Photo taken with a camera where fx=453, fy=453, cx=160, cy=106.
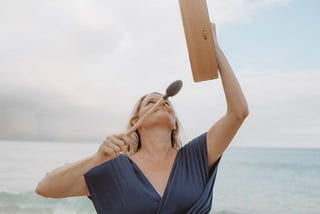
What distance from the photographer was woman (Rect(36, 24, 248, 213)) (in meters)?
1.85

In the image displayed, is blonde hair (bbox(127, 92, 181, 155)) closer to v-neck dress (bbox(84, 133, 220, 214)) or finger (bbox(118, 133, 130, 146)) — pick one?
v-neck dress (bbox(84, 133, 220, 214))

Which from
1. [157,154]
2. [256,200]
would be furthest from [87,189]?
[256,200]

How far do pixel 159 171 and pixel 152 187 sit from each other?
0.38 ft

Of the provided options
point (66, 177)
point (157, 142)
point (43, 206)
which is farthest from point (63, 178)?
point (43, 206)

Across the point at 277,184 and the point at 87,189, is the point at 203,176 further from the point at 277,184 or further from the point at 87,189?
the point at 277,184

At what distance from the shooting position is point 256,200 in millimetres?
10812

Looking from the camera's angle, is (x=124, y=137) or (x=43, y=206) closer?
(x=124, y=137)

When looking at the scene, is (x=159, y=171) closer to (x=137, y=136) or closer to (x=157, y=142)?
(x=157, y=142)

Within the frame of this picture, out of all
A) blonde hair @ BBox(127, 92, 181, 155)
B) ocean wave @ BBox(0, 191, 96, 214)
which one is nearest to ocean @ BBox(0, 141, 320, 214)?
ocean wave @ BBox(0, 191, 96, 214)

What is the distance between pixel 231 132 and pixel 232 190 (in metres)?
11.1

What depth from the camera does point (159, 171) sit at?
2.01 m

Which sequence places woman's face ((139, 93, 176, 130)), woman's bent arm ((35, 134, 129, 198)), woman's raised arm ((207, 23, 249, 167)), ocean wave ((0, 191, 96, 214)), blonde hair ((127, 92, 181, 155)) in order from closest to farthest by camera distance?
woman's bent arm ((35, 134, 129, 198))
woman's raised arm ((207, 23, 249, 167))
woman's face ((139, 93, 176, 130))
blonde hair ((127, 92, 181, 155))
ocean wave ((0, 191, 96, 214))

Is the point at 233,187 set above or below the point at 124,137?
below

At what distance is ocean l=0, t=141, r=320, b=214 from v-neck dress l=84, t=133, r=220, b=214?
679cm
